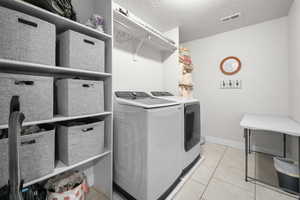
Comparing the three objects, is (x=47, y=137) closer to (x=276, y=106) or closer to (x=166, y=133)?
(x=166, y=133)

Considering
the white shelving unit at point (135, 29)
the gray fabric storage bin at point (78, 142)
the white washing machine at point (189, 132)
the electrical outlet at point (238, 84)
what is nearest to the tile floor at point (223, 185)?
the white washing machine at point (189, 132)

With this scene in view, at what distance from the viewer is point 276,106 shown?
7.03 feet

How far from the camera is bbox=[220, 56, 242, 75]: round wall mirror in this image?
8.08ft

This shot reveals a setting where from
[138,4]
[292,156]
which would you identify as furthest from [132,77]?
[292,156]

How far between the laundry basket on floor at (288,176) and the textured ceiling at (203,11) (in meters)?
2.24

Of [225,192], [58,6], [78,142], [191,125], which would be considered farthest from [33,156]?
[225,192]

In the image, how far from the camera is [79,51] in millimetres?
1070

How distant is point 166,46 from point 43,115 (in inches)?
81.8

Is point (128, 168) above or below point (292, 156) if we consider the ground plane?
above

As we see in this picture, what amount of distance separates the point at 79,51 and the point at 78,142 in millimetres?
816

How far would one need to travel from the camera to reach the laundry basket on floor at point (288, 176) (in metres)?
1.33

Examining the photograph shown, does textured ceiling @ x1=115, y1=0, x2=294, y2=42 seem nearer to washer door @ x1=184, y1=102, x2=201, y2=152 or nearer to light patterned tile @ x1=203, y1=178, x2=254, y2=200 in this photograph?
washer door @ x1=184, y1=102, x2=201, y2=152

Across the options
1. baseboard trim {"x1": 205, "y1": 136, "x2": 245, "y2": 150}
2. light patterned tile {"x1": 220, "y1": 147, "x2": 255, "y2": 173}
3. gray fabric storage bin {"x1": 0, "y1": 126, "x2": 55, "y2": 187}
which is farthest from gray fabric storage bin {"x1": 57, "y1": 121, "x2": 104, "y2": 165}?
baseboard trim {"x1": 205, "y1": 136, "x2": 245, "y2": 150}

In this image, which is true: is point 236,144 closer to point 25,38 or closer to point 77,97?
point 77,97
